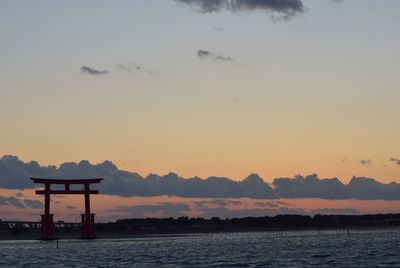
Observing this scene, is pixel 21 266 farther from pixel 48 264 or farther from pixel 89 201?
pixel 89 201

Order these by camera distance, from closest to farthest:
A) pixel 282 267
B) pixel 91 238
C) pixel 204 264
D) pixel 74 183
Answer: pixel 282 267, pixel 204 264, pixel 74 183, pixel 91 238

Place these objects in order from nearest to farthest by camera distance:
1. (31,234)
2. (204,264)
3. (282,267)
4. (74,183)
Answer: (282,267) → (204,264) → (74,183) → (31,234)

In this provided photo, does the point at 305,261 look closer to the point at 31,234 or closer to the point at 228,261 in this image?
the point at 228,261

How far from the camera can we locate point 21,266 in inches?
2623

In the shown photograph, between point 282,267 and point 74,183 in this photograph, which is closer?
point 282,267

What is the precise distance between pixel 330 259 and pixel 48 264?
2209 centimetres

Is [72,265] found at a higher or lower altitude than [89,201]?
lower

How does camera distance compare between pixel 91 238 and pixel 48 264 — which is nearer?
pixel 48 264

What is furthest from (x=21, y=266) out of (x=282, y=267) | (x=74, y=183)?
(x=74, y=183)

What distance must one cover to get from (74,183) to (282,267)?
6602cm

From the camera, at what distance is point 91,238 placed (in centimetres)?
13288

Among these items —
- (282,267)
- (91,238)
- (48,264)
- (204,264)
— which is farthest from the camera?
(91,238)

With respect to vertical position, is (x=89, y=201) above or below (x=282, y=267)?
above

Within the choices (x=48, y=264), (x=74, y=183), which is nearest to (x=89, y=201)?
(x=74, y=183)
